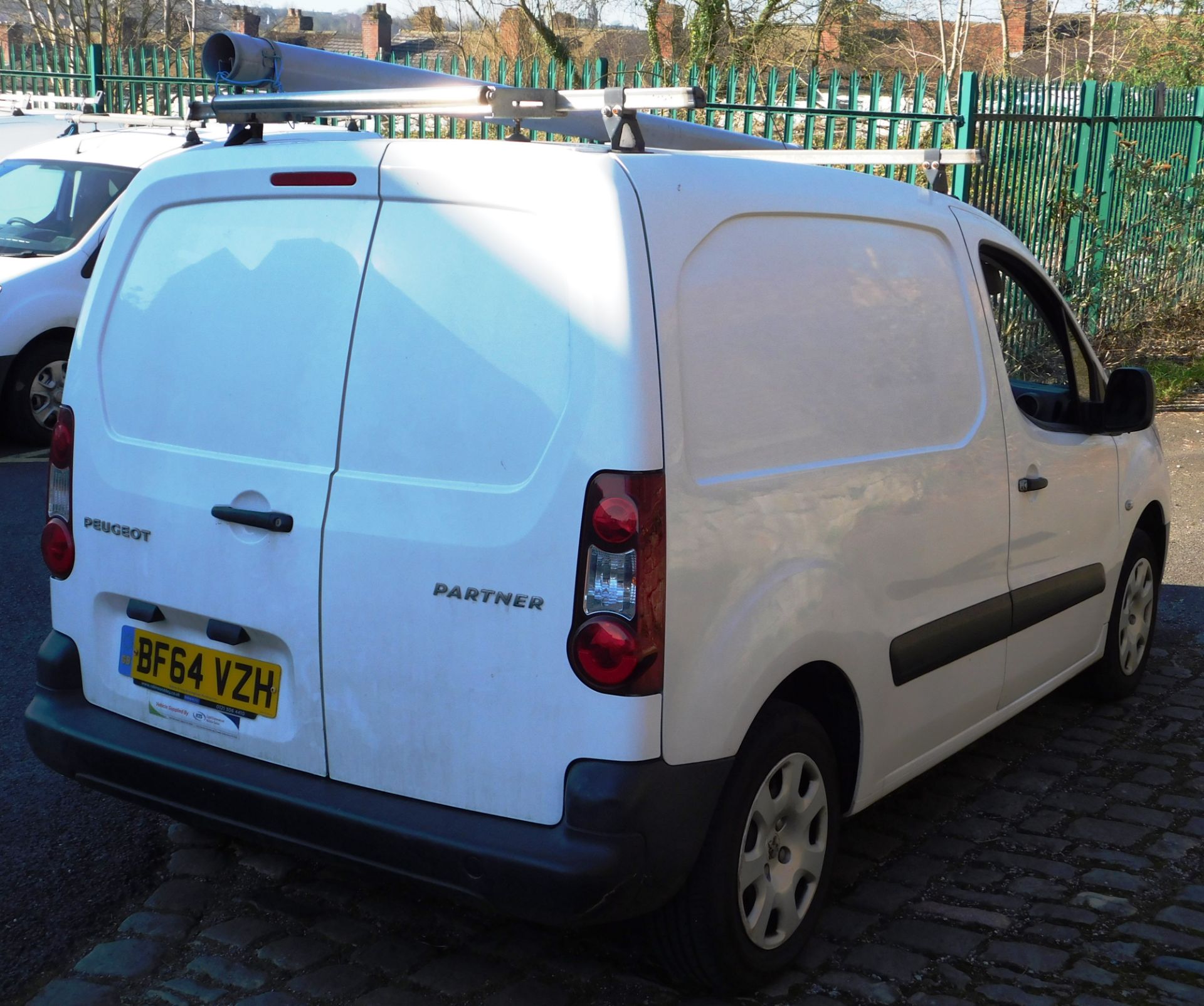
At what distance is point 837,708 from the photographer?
3.41 m

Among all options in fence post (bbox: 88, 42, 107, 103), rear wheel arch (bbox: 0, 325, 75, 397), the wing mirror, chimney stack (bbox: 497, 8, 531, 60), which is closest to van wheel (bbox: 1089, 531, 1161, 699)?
the wing mirror

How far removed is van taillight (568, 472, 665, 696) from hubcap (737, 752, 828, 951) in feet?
1.95

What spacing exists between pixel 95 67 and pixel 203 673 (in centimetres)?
1456

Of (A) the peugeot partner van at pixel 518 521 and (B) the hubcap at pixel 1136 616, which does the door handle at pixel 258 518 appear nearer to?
(A) the peugeot partner van at pixel 518 521

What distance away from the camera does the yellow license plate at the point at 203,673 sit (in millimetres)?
3021

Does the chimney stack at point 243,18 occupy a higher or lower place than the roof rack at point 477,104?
higher

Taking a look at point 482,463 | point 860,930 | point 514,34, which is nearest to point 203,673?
point 482,463

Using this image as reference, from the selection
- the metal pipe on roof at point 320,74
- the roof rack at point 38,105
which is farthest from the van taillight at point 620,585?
the roof rack at point 38,105

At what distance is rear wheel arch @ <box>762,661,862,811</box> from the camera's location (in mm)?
3256

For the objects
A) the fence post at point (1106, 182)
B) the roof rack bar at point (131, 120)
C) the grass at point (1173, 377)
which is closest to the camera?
the roof rack bar at point (131, 120)

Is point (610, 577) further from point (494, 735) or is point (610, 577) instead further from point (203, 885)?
point (203, 885)

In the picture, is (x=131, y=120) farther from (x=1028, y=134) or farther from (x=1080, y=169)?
(x=1080, y=169)

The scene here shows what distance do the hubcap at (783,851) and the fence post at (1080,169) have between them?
935cm

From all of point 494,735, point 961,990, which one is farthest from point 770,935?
point 494,735
